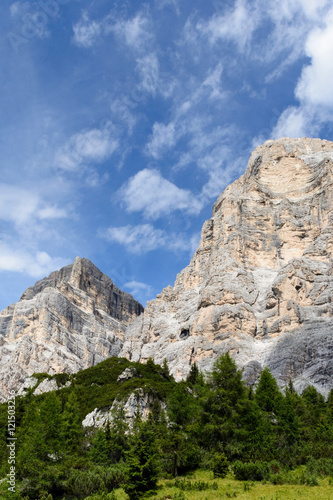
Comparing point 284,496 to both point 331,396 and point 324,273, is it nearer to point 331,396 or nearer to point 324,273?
point 331,396

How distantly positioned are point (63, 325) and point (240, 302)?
62648 mm

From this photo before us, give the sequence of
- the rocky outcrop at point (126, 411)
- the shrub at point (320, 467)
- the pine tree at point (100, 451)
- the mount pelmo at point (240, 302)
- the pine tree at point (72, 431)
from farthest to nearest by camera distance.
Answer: the mount pelmo at point (240, 302), the rocky outcrop at point (126, 411), the pine tree at point (72, 431), the pine tree at point (100, 451), the shrub at point (320, 467)

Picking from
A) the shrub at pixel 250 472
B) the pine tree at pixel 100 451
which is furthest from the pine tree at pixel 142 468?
the pine tree at pixel 100 451

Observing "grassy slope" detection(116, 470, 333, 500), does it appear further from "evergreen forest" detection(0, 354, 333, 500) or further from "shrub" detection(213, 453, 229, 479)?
"shrub" detection(213, 453, 229, 479)

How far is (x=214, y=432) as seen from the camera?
34.3 metres

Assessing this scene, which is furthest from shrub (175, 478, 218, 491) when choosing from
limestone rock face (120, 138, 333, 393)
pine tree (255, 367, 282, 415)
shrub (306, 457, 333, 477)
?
limestone rock face (120, 138, 333, 393)

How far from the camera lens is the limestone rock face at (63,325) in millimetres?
124188

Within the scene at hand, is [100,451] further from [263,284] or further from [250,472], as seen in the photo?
[263,284]

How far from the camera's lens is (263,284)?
110125mm

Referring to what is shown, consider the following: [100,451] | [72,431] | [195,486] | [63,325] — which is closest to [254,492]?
[195,486]

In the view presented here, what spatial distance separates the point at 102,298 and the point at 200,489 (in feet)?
501

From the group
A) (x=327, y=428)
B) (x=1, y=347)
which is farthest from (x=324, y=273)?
(x=1, y=347)

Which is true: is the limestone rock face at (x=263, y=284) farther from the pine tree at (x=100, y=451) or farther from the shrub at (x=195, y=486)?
the shrub at (x=195, y=486)

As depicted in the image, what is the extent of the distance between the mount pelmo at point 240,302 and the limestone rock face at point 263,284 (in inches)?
10.6
